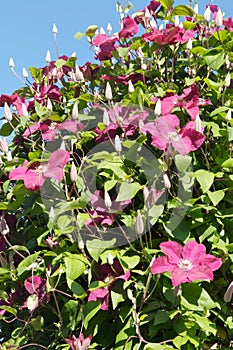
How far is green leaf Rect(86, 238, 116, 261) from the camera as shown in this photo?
159cm

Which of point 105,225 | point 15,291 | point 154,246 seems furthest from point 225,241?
point 15,291

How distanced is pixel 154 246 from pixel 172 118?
39 cm

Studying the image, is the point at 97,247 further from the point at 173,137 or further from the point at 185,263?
the point at 173,137

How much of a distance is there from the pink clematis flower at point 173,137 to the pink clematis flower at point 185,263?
271 mm

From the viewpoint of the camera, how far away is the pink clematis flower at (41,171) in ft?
5.37

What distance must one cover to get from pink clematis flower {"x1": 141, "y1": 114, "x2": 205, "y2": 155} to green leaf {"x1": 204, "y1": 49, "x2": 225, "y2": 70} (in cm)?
30

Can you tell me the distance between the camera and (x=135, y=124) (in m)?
1.84

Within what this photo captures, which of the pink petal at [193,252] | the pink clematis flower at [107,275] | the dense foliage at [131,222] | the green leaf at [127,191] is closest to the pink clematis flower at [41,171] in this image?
the dense foliage at [131,222]

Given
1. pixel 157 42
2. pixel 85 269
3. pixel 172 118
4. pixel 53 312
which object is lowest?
pixel 53 312

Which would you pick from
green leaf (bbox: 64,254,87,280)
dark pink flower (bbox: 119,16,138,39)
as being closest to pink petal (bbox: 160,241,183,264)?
green leaf (bbox: 64,254,87,280)

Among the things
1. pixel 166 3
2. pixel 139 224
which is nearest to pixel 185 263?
pixel 139 224

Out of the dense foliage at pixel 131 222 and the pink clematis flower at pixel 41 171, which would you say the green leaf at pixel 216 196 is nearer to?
the dense foliage at pixel 131 222

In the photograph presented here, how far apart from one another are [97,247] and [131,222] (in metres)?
0.13

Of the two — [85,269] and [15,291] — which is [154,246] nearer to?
[85,269]
